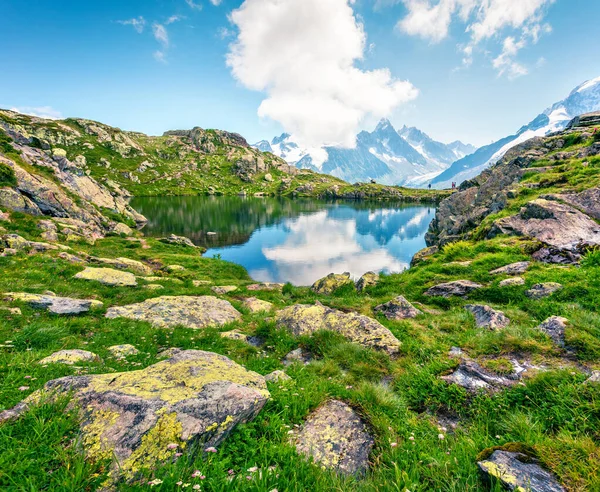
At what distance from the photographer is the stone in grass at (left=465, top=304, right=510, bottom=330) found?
10703 mm

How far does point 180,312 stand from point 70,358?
693 centimetres

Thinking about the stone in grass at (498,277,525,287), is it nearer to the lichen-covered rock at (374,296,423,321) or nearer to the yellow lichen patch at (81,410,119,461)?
the lichen-covered rock at (374,296,423,321)

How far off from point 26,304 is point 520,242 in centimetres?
2996

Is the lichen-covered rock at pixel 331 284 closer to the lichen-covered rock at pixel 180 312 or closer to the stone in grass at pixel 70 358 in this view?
the lichen-covered rock at pixel 180 312

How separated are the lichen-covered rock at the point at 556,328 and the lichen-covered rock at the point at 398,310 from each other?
217 inches

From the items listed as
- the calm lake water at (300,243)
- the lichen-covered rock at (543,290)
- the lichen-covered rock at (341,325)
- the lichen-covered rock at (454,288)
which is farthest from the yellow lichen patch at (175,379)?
the calm lake water at (300,243)

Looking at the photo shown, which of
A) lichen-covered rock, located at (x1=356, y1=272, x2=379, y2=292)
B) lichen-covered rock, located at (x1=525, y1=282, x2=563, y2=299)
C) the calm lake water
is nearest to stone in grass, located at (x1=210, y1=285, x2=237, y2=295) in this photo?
lichen-covered rock, located at (x1=356, y1=272, x2=379, y2=292)

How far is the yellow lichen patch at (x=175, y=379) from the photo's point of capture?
5180 millimetres

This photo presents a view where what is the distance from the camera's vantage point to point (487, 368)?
25.4 ft

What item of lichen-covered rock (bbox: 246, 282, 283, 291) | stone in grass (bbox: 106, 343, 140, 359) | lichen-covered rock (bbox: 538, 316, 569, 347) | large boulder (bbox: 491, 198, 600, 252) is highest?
large boulder (bbox: 491, 198, 600, 252)

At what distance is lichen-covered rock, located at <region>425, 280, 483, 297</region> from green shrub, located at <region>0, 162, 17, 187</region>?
4616 centimetres

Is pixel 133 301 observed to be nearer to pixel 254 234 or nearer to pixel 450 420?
pixel 450 420

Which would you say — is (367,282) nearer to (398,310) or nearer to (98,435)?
(398,310)

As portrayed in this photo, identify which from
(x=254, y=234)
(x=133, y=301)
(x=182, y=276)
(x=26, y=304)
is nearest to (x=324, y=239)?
(x=254, y=234)
